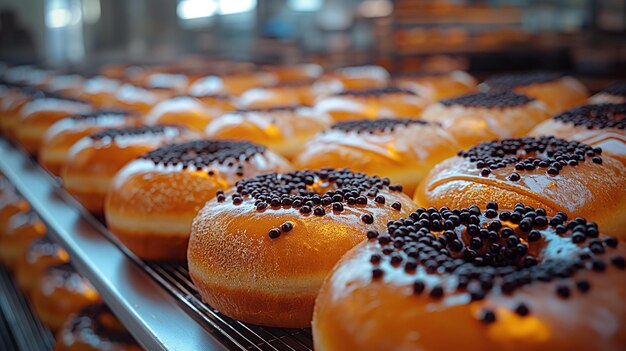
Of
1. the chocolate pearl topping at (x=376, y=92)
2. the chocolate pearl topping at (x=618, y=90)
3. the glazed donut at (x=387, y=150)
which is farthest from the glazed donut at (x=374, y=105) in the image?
the chocolate pearl topping at (x=618, y=90)

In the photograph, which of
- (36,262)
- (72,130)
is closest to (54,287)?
(36,262)

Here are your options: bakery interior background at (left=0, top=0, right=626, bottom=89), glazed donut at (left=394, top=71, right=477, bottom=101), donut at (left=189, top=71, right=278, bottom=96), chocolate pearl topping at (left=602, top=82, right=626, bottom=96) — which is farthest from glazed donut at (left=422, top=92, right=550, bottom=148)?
bakery interior background at (left=0, top=0, right=626, bottom=89)

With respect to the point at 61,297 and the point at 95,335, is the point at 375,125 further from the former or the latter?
the point at 61,297

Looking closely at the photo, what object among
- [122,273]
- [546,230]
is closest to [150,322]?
[122,273]

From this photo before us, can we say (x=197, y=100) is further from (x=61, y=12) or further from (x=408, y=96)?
(x=61, y=12)

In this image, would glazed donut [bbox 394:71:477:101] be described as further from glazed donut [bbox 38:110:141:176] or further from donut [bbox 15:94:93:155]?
donut [bbox 15:94:93:155]

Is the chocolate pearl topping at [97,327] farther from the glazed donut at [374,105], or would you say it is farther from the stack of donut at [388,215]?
the glazed donut at [374,105]
